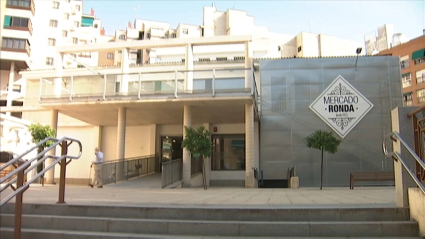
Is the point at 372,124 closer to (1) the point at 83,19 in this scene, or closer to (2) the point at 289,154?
(2) the point at 289,154

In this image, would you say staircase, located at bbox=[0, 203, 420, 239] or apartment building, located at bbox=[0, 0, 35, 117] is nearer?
staircase, located at bbox=[0, 203, 420, 239]

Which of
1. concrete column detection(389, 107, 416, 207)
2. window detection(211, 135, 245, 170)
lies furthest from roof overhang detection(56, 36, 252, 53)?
concrete column detection(389, 107, 416, 207)

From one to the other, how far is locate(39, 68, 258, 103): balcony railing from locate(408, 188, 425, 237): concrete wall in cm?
1081

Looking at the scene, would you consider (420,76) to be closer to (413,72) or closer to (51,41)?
(413,72)

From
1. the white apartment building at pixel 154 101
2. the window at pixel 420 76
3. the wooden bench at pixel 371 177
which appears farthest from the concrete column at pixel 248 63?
the window at pixel 420 76

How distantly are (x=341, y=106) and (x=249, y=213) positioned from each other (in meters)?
18.2

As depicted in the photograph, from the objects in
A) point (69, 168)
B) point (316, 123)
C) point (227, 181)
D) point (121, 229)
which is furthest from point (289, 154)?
point (121, 229)

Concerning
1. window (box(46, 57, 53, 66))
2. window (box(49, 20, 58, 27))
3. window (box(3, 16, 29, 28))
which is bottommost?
window (box(46, 57, 53, 66))

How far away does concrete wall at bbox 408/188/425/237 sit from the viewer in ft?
15.3

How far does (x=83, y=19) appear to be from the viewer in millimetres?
82250

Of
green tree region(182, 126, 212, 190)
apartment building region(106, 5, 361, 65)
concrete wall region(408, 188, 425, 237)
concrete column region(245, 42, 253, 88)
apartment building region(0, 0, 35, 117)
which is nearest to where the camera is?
concrete wall region(408, 188, 425, 237)

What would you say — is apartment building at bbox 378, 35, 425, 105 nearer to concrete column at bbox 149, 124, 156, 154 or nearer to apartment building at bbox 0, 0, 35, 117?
concrete column at bbox 149, 124, 156, 154

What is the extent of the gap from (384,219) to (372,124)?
1793cm

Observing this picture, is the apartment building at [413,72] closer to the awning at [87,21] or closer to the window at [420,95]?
the window at [420,95]
